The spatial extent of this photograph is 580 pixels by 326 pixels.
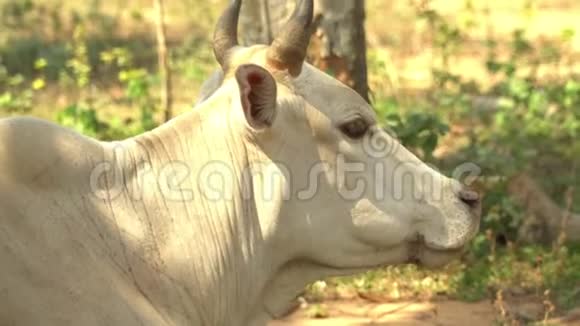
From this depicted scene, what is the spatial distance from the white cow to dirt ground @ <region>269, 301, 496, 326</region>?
1579 millimetres

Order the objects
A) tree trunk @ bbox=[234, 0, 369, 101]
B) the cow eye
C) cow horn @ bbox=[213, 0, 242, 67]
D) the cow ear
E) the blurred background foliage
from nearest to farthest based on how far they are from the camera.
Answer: the cow ear
the cow eye
cow horn @ bbox=[213, 0, 242, 67]
the blurred background foliage
tree trunk @ bbox=[234, 0, 369, 101]

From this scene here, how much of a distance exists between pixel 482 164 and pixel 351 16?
3.99 feet

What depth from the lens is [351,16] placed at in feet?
25.3

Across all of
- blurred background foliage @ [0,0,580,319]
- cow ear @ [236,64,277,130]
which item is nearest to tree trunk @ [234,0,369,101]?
blurred background foliage @ [0,0,580,319]

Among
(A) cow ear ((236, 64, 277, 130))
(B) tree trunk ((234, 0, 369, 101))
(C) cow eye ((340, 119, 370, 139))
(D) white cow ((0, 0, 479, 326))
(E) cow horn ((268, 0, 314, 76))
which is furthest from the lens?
(B) tree trunk ((234, 0, 369, 101))

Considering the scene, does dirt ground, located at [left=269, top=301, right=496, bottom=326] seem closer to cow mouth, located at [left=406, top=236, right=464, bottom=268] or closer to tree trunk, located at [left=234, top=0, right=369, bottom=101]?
tree trunk, located at [left=234, top=0, right=369, bottom=101]

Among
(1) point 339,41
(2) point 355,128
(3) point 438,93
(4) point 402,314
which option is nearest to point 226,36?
(2) point 355,128

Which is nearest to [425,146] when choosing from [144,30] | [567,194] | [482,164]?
[482,164]

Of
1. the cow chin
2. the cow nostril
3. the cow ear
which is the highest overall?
the cow ear

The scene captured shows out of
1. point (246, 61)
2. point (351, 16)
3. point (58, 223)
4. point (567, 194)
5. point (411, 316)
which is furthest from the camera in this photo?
point (567, 194)

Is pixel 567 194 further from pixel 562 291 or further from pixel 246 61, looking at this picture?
pixel 246 61

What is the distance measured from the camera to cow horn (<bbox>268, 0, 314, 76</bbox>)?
4.75 metres

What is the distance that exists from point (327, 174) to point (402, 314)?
6.70 feet

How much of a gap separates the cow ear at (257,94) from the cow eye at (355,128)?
0.32 m
